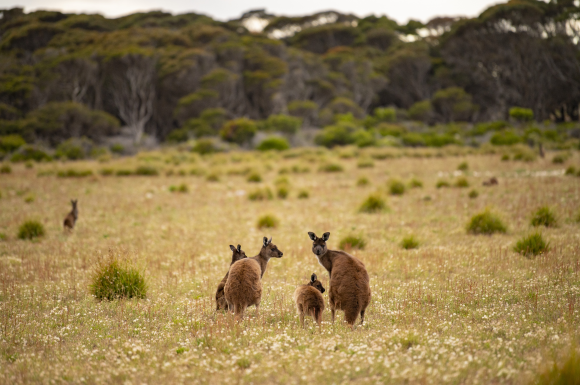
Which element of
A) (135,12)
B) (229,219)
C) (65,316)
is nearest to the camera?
(65,316)

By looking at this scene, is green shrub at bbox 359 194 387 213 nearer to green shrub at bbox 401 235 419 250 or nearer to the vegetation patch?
green shrub at bbox 401 235 419 250

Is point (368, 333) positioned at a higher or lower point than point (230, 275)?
lower

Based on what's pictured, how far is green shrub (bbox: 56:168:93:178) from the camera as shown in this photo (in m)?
28.0

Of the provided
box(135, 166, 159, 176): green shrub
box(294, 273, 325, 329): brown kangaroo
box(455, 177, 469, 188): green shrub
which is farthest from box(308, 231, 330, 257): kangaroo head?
box(135, 166, 159, 176): green shrub

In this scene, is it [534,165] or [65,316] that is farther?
[534,165]

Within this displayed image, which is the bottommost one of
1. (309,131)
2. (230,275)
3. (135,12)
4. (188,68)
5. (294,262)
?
(294,262)

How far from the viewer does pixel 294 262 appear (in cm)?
1005

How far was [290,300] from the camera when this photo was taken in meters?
7.48

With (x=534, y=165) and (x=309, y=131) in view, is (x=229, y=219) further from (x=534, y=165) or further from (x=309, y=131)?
(x=309, y=131)

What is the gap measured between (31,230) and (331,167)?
2018 cm

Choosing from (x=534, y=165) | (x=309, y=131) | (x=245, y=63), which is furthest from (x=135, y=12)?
(x=534, y=165)

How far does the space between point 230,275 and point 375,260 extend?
4.19 m

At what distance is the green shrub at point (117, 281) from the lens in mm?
7590

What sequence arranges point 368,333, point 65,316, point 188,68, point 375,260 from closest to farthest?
point 368,333 < point 65,316 < point 375,260 < point 188,68
